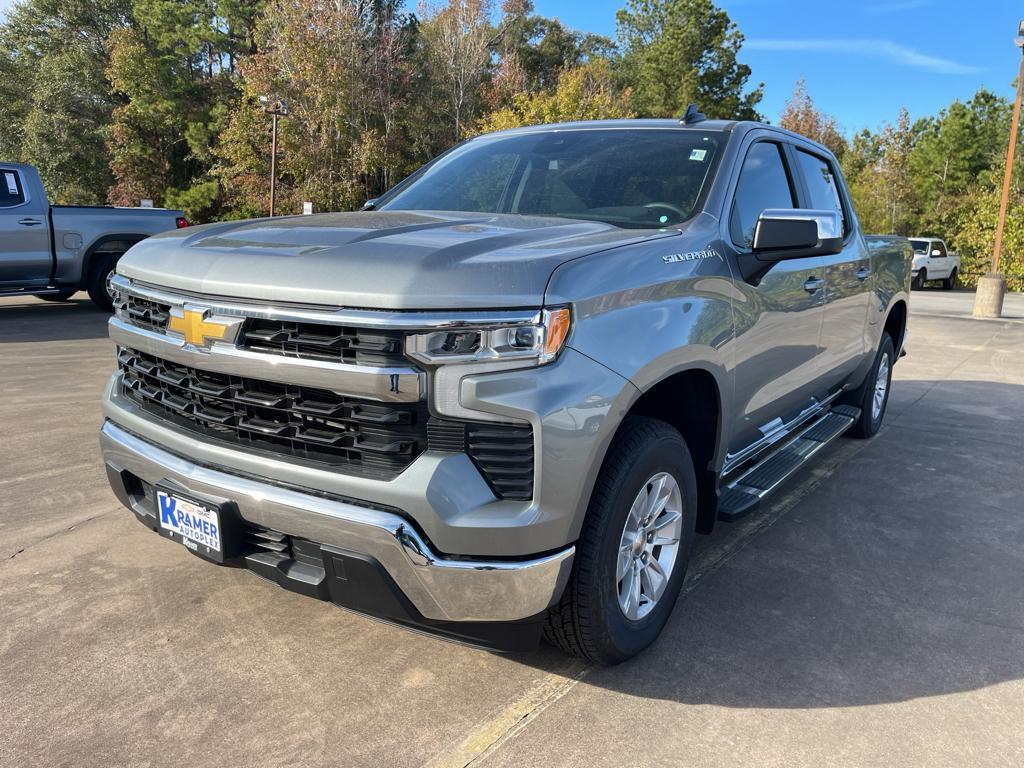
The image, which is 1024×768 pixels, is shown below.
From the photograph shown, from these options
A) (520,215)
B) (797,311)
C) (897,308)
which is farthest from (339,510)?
(897,308)

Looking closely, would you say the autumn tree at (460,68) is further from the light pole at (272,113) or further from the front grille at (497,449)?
the front grille at (497,449)

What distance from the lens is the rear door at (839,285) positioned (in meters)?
4.23

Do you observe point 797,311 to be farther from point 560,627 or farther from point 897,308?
point 897,308

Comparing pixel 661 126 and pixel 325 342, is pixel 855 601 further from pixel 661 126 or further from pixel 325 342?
pixel 325 342

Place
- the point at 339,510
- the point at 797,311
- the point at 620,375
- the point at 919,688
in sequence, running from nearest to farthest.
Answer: the point at 339,510 → the point at 620,375 → the point at 919,688 → the point at 797,311

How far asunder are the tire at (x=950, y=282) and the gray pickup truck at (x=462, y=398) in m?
29.7

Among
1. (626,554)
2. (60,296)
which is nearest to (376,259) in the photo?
(626,554)

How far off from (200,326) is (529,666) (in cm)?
154

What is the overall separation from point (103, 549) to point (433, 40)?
140 ft

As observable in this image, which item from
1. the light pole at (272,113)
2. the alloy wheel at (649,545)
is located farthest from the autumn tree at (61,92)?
the alloy wheel at (649,545)

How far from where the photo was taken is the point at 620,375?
7.57 feet

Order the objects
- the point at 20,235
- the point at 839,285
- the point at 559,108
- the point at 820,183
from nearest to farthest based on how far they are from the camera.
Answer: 1. the point at 839,285
2. the point at 820,183
3. the point at 20,235
4. the point at 559,108

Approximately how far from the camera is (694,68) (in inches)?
1767

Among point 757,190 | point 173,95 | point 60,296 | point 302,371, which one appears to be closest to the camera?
point 302,371
